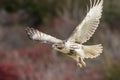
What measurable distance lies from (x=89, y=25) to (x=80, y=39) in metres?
0.16

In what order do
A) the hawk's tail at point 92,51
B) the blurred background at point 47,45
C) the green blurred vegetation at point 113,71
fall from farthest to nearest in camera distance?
the blurred background at point 47,45 → the green blurred vegetation at point 113,71 → the hawk's tail at point 92,51

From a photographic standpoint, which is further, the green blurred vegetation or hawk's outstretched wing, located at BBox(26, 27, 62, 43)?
the green blurred vegetation

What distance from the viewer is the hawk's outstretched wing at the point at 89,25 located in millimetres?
2578

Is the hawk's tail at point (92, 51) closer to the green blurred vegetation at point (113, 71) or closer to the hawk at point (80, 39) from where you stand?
the hawk at point (80, 39)

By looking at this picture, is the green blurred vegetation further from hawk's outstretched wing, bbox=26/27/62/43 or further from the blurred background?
hawk's outstretched wing, bbox=26/27/62/43

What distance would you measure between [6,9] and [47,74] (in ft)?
41.4

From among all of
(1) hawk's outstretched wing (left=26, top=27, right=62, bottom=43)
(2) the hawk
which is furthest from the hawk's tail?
(1) hawk's outstretched wing (left=26, top=27, right=62, bottom=43)

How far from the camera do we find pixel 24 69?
11.4 m

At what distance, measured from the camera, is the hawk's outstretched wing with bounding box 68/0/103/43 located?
2.58m

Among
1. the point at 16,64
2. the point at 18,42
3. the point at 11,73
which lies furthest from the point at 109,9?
the point at 11,73

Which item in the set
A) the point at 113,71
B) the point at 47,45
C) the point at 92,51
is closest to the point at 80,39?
the point at 92,51

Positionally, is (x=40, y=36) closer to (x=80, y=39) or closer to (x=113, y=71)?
(x=80, y=39)

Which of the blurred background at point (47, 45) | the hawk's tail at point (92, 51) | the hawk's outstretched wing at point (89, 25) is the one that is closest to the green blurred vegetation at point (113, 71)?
the blurred background at point (47, 45)

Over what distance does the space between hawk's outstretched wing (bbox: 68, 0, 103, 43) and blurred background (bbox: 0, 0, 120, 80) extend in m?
1.12
